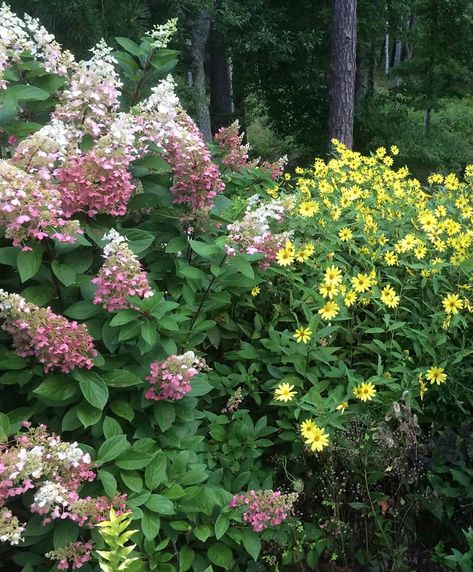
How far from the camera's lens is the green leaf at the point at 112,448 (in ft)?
5.61

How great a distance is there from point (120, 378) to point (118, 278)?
0.32m

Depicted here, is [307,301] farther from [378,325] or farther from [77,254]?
[77,254]

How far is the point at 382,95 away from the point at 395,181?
25.5 feet

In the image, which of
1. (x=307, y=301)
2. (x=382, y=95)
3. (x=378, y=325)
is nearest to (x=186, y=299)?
(x=307, y=301)

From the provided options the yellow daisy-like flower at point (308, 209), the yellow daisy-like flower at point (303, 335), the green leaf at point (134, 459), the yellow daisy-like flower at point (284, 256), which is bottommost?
the green leaf at point (134, 459)

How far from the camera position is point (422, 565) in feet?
6.97

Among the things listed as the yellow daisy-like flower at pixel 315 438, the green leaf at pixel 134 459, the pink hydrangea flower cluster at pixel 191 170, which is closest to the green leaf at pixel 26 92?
the pink hydrangea flower cluster at pixel 191 170

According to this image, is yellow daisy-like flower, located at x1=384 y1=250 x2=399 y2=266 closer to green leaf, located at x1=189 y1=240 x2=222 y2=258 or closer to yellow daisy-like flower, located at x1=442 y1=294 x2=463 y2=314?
yellow daisy-like flower, located at x1=442 y1=294 x2=463 y2=314

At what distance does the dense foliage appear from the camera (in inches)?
66.0

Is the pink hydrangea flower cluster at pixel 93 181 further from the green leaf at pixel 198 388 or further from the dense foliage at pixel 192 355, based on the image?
the green leaf at pixel 198 388

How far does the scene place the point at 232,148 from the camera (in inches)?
114

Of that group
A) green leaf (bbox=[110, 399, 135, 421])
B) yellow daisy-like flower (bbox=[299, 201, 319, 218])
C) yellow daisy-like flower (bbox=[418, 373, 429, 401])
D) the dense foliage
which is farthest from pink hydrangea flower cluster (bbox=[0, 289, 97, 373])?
yellow daisy-like flower (bbox=[299, 201, 319, 218])

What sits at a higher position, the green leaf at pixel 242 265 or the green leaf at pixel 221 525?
the green leaf at pixel 242 265

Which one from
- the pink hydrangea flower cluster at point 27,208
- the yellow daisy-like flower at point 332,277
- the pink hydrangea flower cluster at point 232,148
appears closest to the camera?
the pink hydrangea flower cluster at point 27,208
